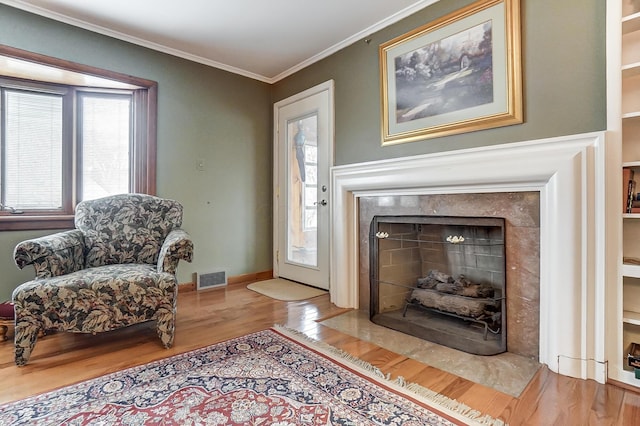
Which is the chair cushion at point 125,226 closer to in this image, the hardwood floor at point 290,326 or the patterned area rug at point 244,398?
the hardwood floor at point 290,326

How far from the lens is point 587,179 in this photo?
1576 millimetres

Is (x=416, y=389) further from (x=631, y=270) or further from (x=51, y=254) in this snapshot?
(x=51, y=254)

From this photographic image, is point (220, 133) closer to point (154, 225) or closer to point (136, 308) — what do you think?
point (154, 225)

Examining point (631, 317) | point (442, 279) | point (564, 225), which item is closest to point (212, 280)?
point (442, 279)

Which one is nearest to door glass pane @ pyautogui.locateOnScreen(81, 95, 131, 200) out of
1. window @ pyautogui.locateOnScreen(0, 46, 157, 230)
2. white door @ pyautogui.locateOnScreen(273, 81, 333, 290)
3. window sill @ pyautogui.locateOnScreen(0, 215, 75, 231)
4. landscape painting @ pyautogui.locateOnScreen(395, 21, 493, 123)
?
window @ pyautogui.locateOnScreen(0, 46, 157, 230)

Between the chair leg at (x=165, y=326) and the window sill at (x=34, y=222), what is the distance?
4.70 feet

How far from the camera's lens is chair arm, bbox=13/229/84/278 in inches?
72.6

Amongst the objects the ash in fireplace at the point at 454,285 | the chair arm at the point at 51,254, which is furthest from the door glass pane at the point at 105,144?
the ash in fireplace at the point at 454,285

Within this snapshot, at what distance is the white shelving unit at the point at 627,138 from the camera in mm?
1522

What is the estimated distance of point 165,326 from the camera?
193 centimetres

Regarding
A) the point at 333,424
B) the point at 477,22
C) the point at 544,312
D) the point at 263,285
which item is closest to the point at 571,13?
the point at 477,22

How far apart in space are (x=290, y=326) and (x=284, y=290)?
0.96 m

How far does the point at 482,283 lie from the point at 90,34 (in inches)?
142

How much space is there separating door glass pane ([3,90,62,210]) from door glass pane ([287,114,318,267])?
2086 millimetres
